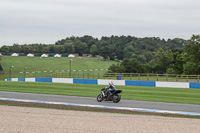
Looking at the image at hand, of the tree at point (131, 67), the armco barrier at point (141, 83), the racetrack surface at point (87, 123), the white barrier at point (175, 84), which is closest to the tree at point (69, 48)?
the tree at point (131, 67)

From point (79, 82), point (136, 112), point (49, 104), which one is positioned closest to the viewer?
point (136, 112)

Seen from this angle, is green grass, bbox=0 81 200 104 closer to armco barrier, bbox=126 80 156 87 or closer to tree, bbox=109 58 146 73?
armco barrier, bbox=126 80 156 87

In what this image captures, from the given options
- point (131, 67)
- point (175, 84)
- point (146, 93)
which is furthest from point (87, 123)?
point (131, 67)

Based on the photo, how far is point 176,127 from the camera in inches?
483

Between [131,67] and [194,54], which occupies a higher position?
[194,54]

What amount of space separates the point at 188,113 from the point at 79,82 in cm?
2472

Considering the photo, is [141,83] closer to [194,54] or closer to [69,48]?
[194,54]

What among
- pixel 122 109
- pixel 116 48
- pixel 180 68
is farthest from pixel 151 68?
pixel 122 109

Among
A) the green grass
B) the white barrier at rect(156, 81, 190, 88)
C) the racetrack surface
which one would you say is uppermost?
the white barrier at rect(156, 81, 190, 88)

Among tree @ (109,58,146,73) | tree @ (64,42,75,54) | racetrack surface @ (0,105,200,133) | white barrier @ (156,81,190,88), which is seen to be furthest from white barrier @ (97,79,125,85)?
tree @ (64,42,75,54)

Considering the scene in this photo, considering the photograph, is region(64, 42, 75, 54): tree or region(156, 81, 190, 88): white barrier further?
region(64, 42, 75, 54): tree

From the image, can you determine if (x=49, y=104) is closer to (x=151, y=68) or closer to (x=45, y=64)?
(x=151, y=68)

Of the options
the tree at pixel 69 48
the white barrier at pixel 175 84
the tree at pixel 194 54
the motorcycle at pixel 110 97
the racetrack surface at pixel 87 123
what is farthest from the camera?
the tree at pixel 69 48

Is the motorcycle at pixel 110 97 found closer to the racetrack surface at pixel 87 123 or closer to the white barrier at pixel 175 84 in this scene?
the racetrack surface at pixel 87 123
